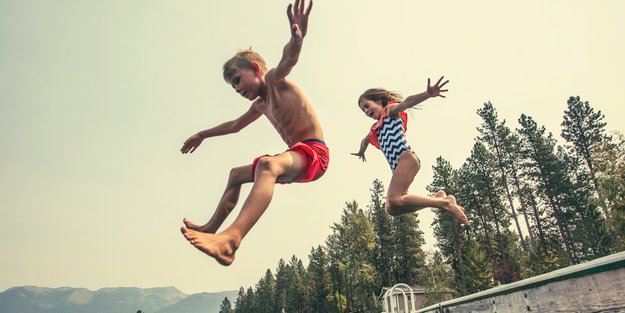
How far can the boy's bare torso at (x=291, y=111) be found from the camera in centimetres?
337

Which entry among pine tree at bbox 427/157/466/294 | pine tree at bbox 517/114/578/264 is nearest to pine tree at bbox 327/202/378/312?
pine tree at bbox 427/157/466/294

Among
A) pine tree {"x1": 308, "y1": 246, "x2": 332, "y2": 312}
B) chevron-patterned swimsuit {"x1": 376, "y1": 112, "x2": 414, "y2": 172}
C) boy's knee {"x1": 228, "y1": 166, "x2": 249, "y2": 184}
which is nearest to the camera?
boy's knee {"x1": 228, "y1": 166, "x2": 249, "y2": 184}

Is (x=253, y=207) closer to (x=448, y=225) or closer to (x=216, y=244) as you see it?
(x=216, y=244)

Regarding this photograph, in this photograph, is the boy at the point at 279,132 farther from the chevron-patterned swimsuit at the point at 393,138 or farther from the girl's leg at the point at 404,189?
the chevron-patterned swimsuit at the point at 393,138

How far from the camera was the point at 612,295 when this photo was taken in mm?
2123

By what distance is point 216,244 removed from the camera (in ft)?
8.54

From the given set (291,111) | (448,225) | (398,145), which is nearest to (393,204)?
(398,145)

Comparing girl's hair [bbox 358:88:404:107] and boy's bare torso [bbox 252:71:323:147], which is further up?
girl's hair [bbox 358:88:404:107]

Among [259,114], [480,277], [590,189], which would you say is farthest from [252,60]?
[590,189]

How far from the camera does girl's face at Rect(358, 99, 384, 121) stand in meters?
5.12

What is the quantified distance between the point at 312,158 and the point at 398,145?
6.05 ft

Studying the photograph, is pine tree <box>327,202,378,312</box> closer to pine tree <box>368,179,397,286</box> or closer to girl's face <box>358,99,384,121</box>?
pine tree <box>368,179,397,286</box>

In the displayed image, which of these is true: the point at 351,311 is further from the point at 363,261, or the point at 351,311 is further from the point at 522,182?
the point at 522,182

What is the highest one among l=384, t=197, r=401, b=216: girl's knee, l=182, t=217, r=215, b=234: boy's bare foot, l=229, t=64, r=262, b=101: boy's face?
l=229, t=64, r=262, b=101: boy's face
